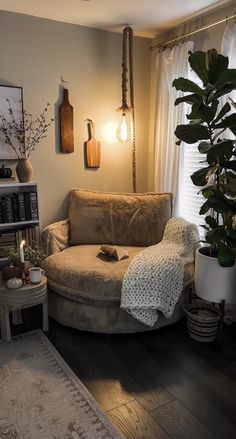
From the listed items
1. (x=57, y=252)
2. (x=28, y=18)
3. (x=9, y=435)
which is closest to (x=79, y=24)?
(x=28, y=18)

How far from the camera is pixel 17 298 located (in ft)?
7.17

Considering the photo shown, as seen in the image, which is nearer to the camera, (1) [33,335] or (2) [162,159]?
(1) [33,335]

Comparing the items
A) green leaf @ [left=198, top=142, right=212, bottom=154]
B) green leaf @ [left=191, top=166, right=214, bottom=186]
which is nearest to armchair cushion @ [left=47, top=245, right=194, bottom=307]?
green leaf @ [left=191, top=166, right=214, bottom=186]

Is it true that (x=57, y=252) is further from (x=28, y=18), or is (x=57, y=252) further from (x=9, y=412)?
(x=28, y=18)

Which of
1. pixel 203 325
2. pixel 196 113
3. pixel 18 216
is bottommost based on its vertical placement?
pixel 203 325

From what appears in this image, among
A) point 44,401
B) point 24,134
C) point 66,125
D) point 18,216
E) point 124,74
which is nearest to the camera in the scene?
point 44,401

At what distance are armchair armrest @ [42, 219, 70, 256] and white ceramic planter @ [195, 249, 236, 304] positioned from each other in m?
1.27

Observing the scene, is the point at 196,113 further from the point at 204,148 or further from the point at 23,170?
the point at 23,170

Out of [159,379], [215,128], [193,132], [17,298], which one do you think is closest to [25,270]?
[17,298]

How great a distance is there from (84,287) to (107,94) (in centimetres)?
201

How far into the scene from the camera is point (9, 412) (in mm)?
1657

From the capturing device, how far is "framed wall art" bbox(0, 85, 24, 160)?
2.75 m

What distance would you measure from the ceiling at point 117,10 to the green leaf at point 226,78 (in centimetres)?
111

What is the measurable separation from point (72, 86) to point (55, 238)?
1453mm
